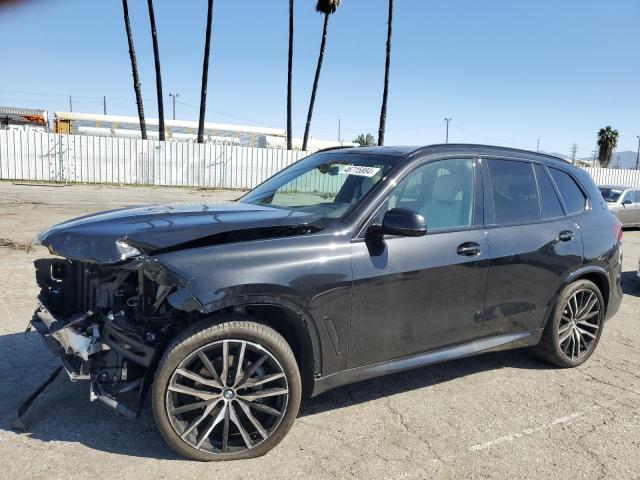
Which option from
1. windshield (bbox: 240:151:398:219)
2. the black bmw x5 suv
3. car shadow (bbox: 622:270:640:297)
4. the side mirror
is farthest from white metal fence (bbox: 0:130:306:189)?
the side mirror

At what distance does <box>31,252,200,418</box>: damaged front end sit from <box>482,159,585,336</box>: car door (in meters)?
2.19

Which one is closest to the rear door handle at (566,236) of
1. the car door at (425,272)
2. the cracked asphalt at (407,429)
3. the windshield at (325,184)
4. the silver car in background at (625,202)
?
the car door at (425,272)

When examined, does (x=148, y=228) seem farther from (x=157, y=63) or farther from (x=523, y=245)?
(x=157, y=63)

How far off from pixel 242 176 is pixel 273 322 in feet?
82.4

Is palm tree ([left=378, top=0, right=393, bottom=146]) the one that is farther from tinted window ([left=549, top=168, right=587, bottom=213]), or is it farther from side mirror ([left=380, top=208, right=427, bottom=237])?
side mirror ([left=380, top=208, right=427, bottom=237])

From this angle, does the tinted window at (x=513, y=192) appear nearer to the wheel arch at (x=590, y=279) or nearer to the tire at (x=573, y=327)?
the wheel arch at (x=590, y=279)

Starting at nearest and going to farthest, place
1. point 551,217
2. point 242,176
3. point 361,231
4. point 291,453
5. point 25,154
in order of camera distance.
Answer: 1. point 291,453
2. point 361,231
3. point 551,217
4. point 25,154
5. point 242,176

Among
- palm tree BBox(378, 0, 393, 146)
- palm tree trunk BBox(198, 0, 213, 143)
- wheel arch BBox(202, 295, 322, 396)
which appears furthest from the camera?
palm tree BBox(378, 0, 393, 146)

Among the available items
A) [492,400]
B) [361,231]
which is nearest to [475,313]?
[492,400]

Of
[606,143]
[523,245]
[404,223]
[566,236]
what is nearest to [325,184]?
[404,223]

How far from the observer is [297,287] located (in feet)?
9.64

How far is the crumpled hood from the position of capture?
2836 millimetres

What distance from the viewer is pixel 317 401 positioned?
3.70m

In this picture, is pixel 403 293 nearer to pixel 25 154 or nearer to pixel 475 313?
pixel 475 313
